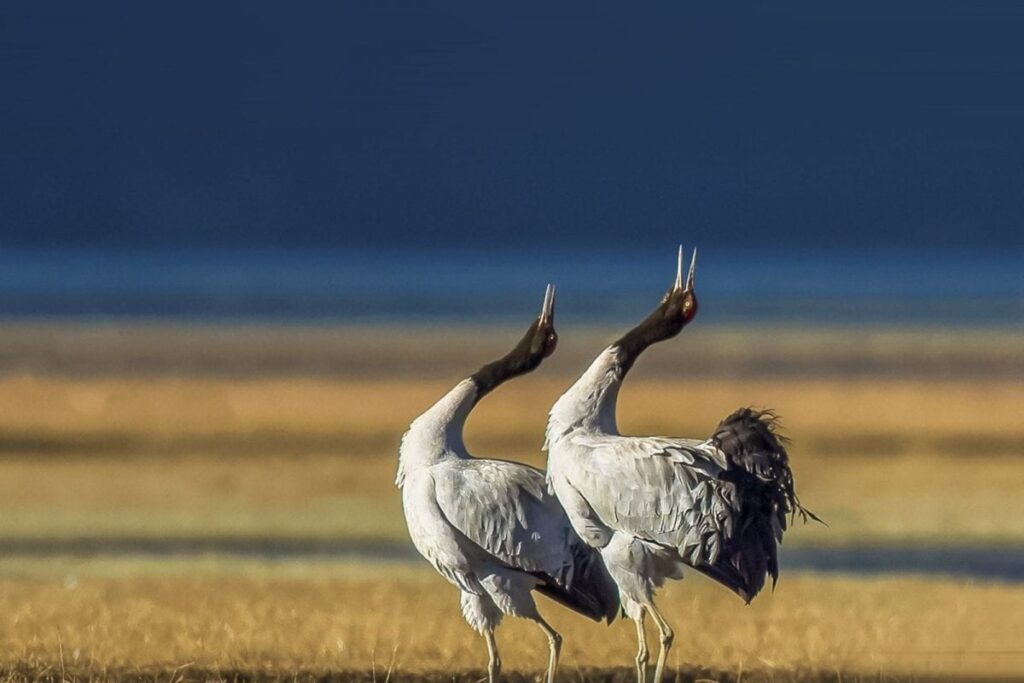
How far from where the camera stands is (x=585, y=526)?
8.66 m

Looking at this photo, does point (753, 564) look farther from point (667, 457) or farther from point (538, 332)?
point (538, 332)

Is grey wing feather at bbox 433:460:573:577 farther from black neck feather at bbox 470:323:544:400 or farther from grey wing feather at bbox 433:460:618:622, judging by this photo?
black neck feather at bbox 470:323:544:400

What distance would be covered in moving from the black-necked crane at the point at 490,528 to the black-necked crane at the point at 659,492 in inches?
8.0

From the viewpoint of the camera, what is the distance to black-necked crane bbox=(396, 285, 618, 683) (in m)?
8.71

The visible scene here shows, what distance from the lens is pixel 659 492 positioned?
28.2ft

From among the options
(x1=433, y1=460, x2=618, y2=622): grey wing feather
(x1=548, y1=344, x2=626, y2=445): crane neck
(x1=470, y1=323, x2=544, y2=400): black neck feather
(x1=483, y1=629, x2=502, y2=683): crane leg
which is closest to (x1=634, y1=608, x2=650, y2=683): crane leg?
(x1=433, y1=460, x2=618, y2=622): grey wing feather

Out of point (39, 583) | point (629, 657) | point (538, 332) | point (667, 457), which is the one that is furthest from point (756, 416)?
point (39, 583)

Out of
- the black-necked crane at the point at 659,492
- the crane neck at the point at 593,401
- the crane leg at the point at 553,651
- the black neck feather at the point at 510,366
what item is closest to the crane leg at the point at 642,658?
the black-necked crane at the point at 659,492

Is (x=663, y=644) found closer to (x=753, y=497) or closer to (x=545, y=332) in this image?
(x=753, y=497)

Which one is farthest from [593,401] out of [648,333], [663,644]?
[663,644]

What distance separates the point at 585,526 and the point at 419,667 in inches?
66.5

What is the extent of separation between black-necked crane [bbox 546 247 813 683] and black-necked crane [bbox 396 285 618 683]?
0.66 feet

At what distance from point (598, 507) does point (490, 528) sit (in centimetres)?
47

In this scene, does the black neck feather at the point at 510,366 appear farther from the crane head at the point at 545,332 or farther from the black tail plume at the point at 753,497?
the black tail plume at the point at 753,497
